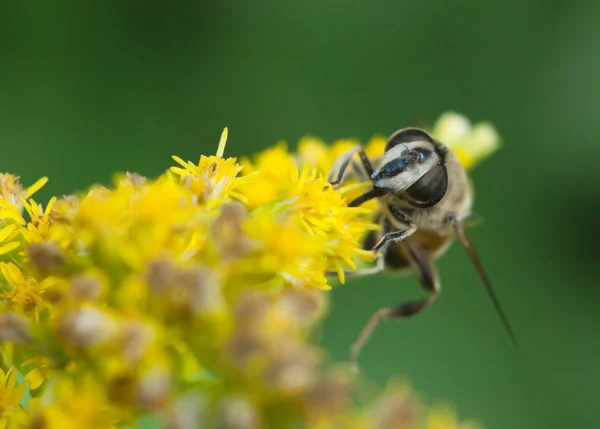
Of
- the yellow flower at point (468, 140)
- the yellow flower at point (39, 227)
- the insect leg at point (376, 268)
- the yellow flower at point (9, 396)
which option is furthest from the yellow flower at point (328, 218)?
the yellow flower at point (468, 140)

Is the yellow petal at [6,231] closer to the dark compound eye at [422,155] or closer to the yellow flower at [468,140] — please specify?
the dark compound eye at [422,155]

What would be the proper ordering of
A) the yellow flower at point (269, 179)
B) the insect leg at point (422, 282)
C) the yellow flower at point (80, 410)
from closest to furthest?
the yellow flower at point (80, 410), the yellow flower at point (269, 179), the insect leg at point (422, 282)

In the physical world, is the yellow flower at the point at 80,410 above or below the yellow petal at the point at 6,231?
below

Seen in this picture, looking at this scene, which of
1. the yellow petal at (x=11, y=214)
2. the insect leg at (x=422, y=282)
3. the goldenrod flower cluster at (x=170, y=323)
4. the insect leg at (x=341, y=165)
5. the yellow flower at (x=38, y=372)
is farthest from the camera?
the insect leg at (x=422, y=282)

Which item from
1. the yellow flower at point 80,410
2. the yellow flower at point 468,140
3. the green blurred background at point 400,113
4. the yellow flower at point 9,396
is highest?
the green blurred background at point 400,113

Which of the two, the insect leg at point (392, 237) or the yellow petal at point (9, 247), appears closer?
the yellow petal at point (9, 247)

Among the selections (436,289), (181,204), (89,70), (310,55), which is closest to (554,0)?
(310,55)

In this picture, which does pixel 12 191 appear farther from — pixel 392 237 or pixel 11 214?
pixel 392 237

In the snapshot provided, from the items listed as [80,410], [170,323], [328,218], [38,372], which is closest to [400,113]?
[328,218]
